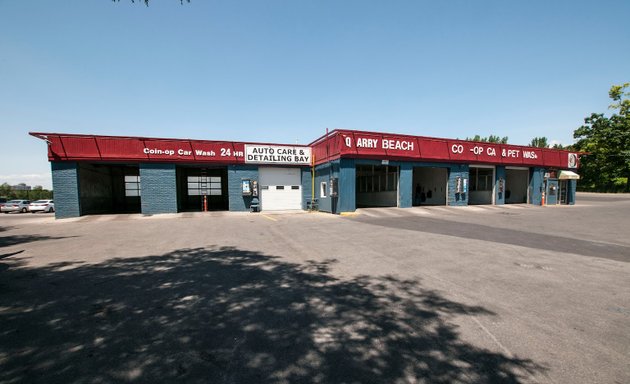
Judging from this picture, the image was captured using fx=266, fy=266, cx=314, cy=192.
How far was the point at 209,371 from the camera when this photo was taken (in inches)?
104

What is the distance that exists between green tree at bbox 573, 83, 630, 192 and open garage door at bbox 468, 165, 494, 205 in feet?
109

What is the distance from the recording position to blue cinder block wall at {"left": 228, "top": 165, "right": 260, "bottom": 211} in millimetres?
21062

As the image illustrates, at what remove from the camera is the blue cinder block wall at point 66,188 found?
17922 mm

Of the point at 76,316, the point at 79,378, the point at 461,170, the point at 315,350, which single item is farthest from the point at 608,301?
the point at 461,170

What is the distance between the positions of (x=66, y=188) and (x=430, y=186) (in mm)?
29185

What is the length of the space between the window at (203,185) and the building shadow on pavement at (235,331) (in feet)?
75.5

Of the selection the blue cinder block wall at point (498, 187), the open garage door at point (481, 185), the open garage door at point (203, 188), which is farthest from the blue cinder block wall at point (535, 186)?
the open garage door at point (203, 188)

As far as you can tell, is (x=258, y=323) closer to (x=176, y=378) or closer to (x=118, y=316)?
(x=176, y=378)

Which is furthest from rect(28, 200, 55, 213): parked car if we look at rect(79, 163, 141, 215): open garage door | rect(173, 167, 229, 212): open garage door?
rect(173, 167, 229, 212): open garage door

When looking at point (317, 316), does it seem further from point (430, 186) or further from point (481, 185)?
point (481, 185)

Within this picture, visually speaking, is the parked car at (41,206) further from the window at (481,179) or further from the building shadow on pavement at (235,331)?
the window at (481,179)

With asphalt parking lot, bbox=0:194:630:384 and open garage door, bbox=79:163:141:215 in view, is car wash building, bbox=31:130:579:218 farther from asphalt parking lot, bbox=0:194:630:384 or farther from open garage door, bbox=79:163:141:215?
asphalt parking lot, bbox=0:194:630:384

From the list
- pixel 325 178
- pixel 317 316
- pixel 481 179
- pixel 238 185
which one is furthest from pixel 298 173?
pixel 317 316

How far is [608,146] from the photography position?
46875 millimetres
